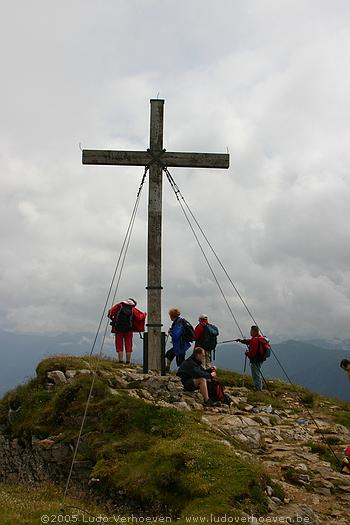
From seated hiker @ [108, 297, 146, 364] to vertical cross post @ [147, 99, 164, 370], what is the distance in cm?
190

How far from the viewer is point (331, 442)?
485 inches

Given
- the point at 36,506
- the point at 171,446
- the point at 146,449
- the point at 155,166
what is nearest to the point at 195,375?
the point at 146,449

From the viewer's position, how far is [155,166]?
1573 cm

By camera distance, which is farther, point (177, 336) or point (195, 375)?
point (177, 336)

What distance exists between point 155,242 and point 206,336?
378 centimetres

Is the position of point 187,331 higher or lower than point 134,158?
lower

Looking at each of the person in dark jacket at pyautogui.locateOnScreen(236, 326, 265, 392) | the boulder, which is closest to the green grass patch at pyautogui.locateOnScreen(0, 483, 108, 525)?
the boulder

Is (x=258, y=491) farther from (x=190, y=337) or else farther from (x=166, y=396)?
(x=190, y=337)

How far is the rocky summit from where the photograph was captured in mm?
8492

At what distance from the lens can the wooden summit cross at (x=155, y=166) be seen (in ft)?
49.6

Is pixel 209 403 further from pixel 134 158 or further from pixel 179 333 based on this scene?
pixel 134 158

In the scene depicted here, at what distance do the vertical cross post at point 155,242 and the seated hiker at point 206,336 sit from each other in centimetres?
196

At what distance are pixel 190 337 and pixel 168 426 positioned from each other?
5415mm

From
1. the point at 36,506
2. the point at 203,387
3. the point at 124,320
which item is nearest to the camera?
the point at 36,506
